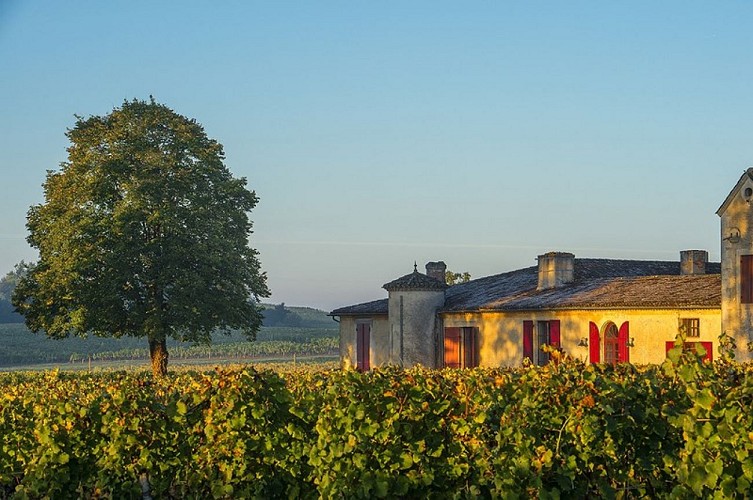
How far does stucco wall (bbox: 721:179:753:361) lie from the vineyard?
21.0 meters

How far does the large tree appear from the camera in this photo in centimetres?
4153

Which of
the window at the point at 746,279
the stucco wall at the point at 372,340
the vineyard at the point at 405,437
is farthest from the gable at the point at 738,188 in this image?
the vineyard at the point at 405,437

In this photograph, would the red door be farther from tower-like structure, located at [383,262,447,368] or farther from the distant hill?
the distant hill

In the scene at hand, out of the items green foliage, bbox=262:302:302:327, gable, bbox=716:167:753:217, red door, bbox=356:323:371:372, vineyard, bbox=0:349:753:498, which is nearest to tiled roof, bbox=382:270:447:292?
red door, bbox=356:323:371:372

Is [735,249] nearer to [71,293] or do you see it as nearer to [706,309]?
[706,309]

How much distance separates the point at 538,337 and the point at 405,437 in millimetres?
26834

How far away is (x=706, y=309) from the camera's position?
31609mm

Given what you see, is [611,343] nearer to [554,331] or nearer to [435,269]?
[554,331]

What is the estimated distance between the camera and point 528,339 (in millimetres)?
37219

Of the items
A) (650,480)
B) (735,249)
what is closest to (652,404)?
(650,480)

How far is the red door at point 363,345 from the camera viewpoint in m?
43.6

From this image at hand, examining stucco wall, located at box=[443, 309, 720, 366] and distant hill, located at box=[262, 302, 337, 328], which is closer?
stucco wall, located at box=[443, 309, 720, 366]

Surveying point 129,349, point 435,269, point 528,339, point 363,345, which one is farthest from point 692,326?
point 129,349

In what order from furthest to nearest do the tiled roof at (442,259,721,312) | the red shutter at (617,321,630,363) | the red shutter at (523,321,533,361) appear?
1. the red shutter at (523,321,533,361)
2. the red shutter at (617,321,630,363)
3. the tiled roof at (442,259,721,312)
